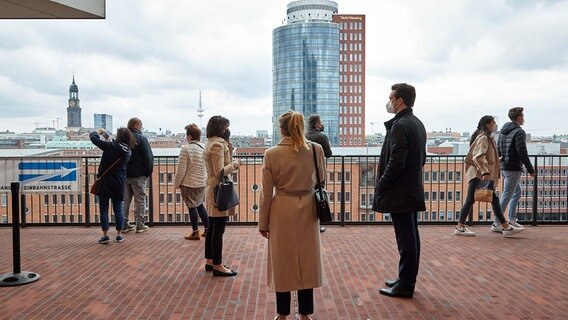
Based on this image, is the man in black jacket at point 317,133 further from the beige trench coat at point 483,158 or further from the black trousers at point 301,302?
the black trousers at point 301,302

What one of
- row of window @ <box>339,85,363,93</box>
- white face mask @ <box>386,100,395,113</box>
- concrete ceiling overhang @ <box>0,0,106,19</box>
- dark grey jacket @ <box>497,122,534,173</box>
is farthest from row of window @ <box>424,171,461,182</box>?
row of window @ <box>339,85,363,93</box>

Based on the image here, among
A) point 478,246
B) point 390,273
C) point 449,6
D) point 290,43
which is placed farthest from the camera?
point 290,43

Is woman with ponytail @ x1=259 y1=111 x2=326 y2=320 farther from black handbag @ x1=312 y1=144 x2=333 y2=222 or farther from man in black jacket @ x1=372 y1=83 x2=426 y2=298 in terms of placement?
man in black jacket @ x1=372 y1=83 x2=426 y2=298

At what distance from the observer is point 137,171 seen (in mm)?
7535

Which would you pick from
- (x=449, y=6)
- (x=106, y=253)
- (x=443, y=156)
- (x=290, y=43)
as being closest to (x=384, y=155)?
(x=106, y=253)

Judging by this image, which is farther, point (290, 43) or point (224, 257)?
point (290, 43)

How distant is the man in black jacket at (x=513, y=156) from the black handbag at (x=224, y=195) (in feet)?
14.1

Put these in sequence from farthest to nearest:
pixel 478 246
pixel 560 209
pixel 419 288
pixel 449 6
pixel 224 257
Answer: pixel 449 6
pixel 560 209
pixel 478 246
pixel 224 257
pixel 419 288

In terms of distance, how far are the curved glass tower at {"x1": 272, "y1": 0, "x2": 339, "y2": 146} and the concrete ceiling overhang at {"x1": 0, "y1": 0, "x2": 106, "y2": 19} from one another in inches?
2255

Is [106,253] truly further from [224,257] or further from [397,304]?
[397,304]

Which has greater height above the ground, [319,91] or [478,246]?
[319,91]

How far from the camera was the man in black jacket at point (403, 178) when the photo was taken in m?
4.39

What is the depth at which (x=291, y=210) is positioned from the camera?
3676 millimetres

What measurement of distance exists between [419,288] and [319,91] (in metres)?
70.0
